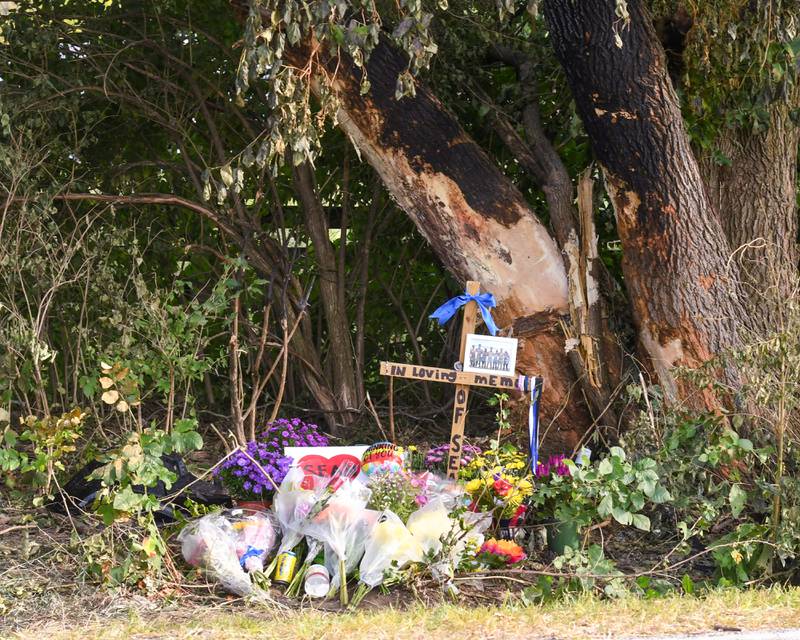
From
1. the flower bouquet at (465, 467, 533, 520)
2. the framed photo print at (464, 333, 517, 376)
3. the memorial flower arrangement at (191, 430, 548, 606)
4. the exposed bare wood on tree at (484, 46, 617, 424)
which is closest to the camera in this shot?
the memorial flower arrangement at (191, 430, 548, 606)

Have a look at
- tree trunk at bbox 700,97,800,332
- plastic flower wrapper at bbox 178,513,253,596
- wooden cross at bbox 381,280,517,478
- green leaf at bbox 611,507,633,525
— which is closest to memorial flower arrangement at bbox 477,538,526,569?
A: green leaf at bbox 611,507,633,525

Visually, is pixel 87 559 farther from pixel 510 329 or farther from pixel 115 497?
pixel 510 329

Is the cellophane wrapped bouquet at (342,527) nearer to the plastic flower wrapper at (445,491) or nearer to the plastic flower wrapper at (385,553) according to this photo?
the plastic flower wrapper at (385,553)

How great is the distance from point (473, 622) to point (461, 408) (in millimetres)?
1794

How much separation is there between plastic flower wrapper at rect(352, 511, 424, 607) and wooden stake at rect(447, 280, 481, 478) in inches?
35.8

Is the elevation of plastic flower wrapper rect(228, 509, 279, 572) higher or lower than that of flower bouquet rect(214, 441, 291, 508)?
lower

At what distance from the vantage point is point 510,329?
6008 millimetres

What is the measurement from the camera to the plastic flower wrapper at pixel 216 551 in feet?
15.1

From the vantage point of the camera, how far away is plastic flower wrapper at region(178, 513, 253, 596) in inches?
181

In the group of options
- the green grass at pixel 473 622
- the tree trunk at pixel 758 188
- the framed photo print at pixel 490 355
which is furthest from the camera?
the tree trunk at pixel 758 188

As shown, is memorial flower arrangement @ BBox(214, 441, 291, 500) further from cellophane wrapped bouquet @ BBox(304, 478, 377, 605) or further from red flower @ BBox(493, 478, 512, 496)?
red flower @ BBox(493, 478, 512, 496)

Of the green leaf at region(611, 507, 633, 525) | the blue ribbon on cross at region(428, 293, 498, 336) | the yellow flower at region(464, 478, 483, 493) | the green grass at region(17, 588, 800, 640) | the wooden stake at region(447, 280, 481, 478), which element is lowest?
the green grass at region(17, 588, 800, 640)

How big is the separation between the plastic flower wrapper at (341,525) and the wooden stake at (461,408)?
2.92ft

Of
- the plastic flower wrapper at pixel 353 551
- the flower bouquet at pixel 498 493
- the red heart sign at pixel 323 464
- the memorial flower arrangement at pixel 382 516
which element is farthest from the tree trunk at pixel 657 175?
the plastic flower wrapper at pixel 353 551
